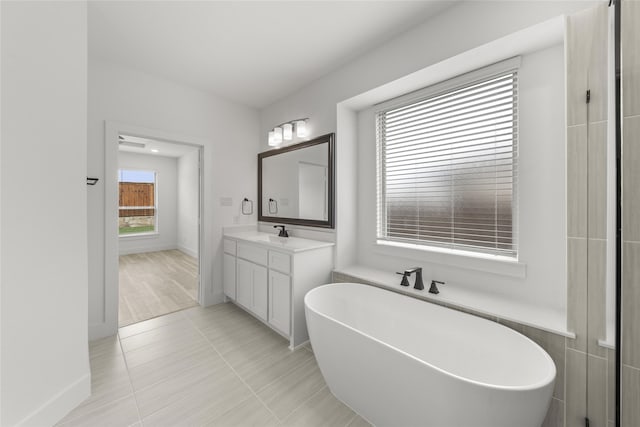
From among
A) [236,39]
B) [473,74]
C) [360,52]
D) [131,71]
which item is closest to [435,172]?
Result: [473,74]

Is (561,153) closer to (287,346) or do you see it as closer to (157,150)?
(287,346)

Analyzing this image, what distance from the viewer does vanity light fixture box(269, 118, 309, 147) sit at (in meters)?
2.75

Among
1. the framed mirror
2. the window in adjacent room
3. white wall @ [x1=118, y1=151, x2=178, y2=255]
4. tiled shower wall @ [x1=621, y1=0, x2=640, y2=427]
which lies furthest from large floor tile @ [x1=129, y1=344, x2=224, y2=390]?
the window in adjacent room

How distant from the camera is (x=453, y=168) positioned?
1942 millimetres

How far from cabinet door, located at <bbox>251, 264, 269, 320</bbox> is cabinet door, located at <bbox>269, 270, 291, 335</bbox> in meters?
0.08

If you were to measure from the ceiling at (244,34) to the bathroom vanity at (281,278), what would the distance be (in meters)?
1.77

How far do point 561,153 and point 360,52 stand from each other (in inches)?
66.8

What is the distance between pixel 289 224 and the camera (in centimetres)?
302

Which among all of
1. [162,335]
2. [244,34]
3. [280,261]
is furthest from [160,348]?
[244,34]

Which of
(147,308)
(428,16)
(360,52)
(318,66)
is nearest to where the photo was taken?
(428,16)

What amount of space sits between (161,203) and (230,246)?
4.54 meters

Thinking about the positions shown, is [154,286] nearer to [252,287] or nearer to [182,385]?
[252,287]

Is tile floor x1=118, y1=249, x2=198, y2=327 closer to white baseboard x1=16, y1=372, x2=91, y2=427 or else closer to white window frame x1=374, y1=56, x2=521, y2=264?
white baseboard x1=16, y1=372, x2=91, y2=427

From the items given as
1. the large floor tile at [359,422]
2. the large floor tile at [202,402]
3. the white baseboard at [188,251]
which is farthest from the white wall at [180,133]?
the white baseboard at [188,251]
